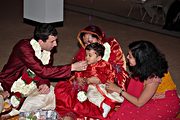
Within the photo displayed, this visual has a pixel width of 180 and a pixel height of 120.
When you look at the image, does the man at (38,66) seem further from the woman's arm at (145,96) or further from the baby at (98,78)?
the woman's arm at (145,96)

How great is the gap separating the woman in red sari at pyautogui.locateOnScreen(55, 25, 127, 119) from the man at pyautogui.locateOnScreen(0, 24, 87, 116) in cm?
14

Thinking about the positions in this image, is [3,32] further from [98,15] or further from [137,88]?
[137,88]

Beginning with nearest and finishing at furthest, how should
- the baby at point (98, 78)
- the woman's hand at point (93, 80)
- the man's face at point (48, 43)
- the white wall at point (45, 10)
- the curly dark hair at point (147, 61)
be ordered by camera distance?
the curly dark hair at point (147, 61)
the man's face at point (48, 43)
the baby at point (98, 78)
the woman's hand at point (93, 80)
the white wall at point (45, 10)

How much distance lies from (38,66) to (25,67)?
0.70ft

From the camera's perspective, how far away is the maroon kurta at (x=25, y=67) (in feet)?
13.2

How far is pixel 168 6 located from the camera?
9211mm

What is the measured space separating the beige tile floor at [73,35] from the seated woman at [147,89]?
1638 mm

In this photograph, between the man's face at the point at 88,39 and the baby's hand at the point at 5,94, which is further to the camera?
the man's face at the point at 88,39

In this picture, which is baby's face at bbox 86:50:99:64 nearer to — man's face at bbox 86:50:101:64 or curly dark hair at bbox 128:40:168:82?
man's face at bbox 86:50:101:64

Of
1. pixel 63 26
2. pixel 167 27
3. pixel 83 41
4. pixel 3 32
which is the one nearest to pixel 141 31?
pixel 167 27

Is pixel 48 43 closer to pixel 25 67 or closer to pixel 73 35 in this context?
pixel 25 67

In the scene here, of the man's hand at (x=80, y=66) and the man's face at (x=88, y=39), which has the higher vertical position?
the man's face at (x=88, y=39)

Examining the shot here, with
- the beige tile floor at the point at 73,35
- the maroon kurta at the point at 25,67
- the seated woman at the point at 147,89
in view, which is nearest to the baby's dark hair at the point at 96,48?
the maroon kurta at the point at 25,67

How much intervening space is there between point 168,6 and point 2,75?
5.80 m
